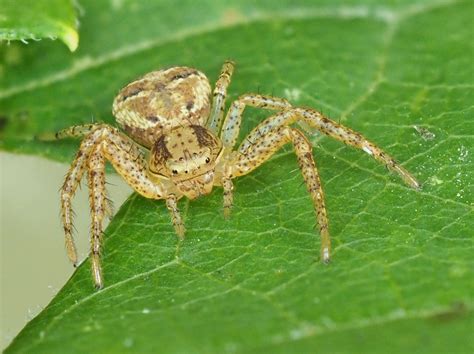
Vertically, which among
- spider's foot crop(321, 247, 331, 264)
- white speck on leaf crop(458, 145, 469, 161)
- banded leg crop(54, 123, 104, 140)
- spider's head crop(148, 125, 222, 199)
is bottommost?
spider's foot crop(321, 247, 331, 264)

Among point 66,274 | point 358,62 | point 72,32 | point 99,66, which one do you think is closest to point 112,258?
point 66,274

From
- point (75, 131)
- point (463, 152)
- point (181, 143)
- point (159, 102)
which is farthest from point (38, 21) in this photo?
point (463, 152)

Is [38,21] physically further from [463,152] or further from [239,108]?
[463,152]

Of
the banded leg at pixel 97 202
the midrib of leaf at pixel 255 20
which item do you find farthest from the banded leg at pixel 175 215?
the midrib of leaf at pixel 255 20

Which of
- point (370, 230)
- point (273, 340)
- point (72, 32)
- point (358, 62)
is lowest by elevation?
point (273, 340)

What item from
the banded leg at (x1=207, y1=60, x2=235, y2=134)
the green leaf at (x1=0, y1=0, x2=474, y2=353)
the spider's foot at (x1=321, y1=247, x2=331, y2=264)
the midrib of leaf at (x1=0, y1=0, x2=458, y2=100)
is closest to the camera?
the green leaf at (x1=0, y1=0, x2=474, y2=353)

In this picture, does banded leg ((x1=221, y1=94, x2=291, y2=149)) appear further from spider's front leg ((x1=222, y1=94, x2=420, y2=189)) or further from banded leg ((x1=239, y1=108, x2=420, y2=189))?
banded leg ((x1=239, y1=108, x2=420, y2=189))

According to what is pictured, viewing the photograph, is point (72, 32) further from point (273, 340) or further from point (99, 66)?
point (273, 340)

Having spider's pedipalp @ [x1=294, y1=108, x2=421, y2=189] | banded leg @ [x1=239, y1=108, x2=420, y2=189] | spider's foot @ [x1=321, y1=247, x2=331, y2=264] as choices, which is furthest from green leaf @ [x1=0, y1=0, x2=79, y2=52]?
spider's foot @ [x1=321, y1=247, x2=331, y2=264]
